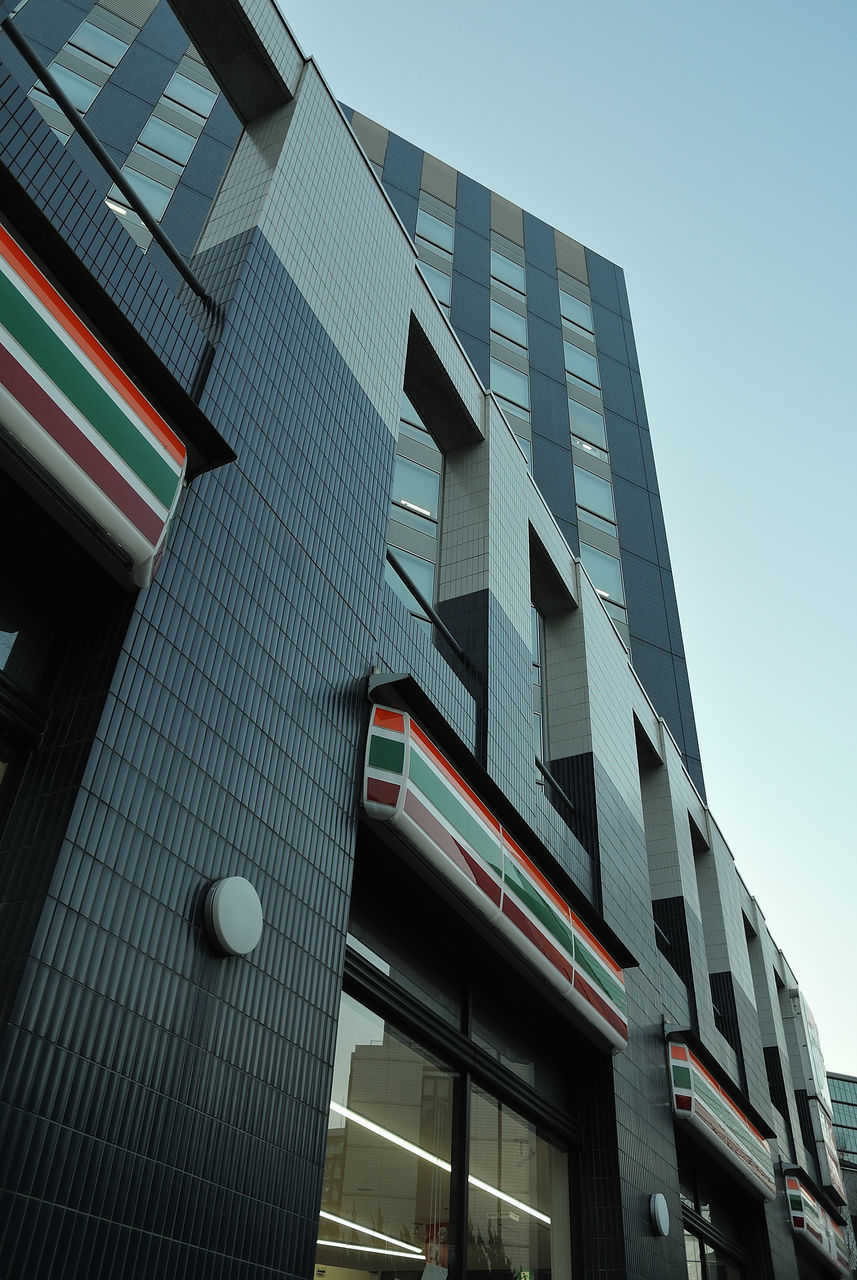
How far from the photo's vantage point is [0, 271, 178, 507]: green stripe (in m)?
4.41

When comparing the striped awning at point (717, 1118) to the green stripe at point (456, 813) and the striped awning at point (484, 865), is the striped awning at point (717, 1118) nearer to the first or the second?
the striped awning at point (484, 865)

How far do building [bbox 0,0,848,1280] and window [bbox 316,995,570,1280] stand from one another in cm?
3

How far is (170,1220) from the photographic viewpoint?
174 inches

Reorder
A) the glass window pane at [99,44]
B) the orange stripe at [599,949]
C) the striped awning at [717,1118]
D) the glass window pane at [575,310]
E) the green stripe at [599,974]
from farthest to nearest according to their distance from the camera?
the glass window pane at [575,310] < the glass window pane at [99,44] < the striped awning at [717,1118] < the orange stripe at [599,949] < the green stripe at [599,974]

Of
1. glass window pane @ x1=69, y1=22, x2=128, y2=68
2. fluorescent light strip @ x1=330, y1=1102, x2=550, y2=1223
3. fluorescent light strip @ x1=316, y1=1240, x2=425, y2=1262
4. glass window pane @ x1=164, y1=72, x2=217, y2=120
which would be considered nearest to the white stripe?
fluorescent light strip @ x1=330, y1=1102, x2=550, y2=1223

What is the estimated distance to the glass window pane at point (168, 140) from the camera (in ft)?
82.5

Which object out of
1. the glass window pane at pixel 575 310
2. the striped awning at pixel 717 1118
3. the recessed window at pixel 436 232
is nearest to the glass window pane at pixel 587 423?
the glass window pane at pixel 575 310

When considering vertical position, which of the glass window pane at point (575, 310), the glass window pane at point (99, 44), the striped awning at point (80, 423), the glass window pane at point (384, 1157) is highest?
the glass window pane at point (575, 310)

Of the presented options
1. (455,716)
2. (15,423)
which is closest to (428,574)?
(455,716)

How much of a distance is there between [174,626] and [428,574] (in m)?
13.2

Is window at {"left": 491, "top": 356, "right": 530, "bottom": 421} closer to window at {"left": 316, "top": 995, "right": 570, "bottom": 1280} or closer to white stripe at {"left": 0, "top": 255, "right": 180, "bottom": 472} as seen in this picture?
window at {"left": 316, "top": 995, "right": 570, "bottom": 1280}

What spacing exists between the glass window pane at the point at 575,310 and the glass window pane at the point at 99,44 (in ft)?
54.0

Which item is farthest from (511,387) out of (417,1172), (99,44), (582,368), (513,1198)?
(417,1172)

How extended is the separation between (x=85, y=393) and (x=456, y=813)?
13.8 ft
